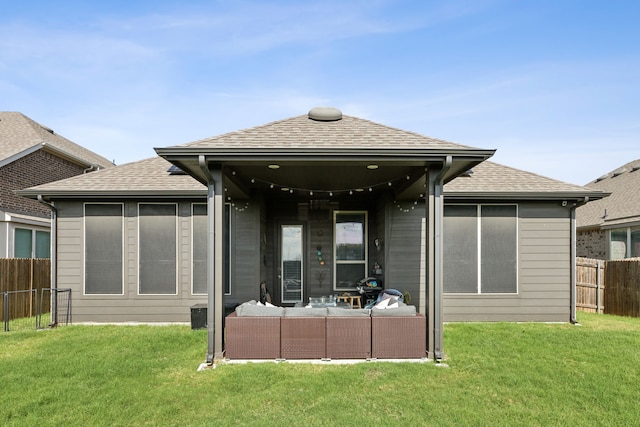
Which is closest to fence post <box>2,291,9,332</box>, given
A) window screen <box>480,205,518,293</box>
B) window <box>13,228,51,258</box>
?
window <box>13,228,51,258</box>

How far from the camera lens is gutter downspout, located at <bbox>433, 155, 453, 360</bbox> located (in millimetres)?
5281

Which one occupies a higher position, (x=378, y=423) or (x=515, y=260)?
A: (x=515, y=260)

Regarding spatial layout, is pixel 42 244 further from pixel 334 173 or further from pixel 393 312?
pixel 393 312

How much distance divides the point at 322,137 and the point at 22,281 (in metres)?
8.05

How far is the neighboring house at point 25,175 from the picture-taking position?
412 inches

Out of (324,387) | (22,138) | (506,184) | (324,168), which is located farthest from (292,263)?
(22,138)

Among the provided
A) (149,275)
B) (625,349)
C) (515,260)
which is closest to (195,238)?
(149,275)

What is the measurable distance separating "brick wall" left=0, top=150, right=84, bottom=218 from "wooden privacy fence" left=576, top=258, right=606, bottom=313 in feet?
48.8

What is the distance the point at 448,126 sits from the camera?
1429 cm

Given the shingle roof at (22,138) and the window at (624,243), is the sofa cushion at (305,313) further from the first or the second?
the window at (624,243)

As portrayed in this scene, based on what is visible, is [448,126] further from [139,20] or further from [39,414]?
[39,414]

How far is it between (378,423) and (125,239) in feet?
21.5

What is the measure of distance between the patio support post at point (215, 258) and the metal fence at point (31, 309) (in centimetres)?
417

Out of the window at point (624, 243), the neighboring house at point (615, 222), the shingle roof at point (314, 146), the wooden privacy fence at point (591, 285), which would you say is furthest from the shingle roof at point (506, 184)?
the window at point (624, 243)
